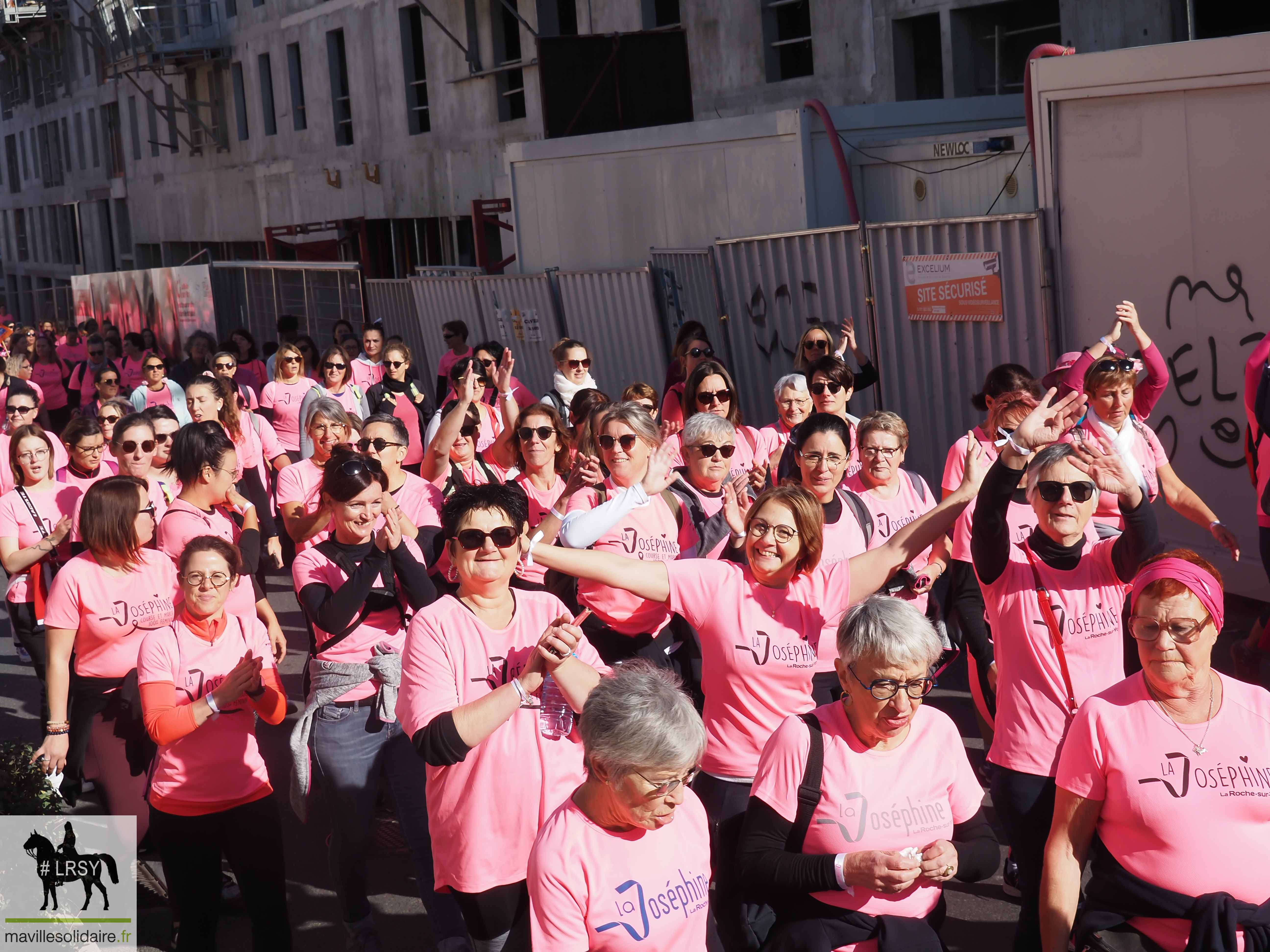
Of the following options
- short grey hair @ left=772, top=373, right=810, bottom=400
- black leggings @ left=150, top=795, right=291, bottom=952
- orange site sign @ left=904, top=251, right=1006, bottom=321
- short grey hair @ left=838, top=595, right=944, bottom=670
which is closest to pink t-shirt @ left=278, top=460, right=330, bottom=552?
black leggings @ left=150, top=795, right=291, bottom=952

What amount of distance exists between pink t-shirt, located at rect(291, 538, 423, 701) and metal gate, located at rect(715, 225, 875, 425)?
5.97 metres

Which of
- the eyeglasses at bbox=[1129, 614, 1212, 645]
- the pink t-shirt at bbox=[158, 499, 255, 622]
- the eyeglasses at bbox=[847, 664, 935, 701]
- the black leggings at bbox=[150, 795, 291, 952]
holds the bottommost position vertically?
the black leggings at bbox=[150, 795, 291, 952]

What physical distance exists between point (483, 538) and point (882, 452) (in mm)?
2355

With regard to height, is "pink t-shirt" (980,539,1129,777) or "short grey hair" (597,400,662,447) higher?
"short grey hair" (597,400,662,447)

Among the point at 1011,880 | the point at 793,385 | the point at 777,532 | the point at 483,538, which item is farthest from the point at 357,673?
the point at 793,385

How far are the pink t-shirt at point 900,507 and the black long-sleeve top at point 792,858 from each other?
7.25ft

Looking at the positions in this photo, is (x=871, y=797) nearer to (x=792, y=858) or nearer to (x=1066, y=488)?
(x=792, y=858)

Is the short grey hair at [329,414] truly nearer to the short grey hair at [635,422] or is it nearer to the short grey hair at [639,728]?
the short grey hair at [635,422]

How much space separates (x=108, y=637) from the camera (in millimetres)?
5461

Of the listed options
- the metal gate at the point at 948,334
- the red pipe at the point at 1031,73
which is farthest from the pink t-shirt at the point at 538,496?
the red pipe at the point at 1031,73

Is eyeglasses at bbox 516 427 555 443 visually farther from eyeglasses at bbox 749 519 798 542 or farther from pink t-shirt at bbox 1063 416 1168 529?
pink t-shirt at bbox 1063 416 1168 529

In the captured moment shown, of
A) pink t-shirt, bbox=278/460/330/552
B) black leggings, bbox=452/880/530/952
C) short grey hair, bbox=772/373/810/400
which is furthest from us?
short grey hair, bbox=772/373/810/400

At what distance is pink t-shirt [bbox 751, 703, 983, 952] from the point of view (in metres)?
3.45

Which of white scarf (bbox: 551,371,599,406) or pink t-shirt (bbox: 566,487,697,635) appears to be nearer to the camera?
pink t-shirt (bbox: 566,487,697,635)
